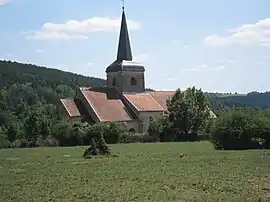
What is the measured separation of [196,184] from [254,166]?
761cm

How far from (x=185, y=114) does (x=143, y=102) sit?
1204 centimetres

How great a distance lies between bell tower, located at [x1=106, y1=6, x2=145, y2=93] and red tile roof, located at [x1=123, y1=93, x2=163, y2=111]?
5.28 feet

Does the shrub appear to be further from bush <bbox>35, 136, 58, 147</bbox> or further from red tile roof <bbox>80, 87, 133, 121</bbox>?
red tile roof <bbox>80, 87, 133, 121</bbox>

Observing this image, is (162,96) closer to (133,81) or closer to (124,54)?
(133,81)

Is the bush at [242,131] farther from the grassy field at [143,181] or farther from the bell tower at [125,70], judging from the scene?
the bell tower at [125,70]

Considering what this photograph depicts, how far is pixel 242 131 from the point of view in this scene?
1716 inches

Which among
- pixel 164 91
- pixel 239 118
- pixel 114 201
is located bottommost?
pixel 114 201

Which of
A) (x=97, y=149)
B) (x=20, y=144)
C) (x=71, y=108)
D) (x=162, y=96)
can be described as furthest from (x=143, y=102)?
(x=97, y=149)

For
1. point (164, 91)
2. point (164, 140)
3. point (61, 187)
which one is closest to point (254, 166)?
point (61, 187)

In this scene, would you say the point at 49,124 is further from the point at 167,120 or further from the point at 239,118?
the point at 239,118

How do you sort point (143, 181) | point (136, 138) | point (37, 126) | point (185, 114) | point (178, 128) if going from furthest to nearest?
point (185, 114) < point (178, 128) < point (37, 126) < point (136, 138) < point (143, 181)

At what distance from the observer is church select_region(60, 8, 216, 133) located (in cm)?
7375

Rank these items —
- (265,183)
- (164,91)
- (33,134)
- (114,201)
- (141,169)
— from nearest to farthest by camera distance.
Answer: (114,201), (265,183), (141,169), (33,134), (164,91)

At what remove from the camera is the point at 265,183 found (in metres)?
20.5
